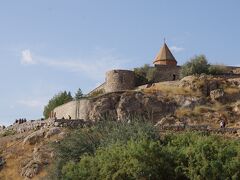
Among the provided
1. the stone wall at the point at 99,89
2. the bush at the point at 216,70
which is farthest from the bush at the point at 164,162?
the stone wall at the point at 99,89

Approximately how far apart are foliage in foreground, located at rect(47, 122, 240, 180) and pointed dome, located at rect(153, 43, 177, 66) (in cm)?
2628

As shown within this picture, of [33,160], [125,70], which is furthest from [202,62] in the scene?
[33,160]

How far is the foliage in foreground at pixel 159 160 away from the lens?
27375 millimetres

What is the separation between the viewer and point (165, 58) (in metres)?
58.8

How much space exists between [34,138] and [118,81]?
1264 centimetres

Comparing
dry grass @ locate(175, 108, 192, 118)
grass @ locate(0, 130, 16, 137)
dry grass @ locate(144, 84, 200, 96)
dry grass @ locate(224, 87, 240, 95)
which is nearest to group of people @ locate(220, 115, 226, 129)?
dry grass @ locate(175, 108, 192, 118)

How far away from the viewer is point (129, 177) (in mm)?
28375

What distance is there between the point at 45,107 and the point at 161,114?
51.0 ft

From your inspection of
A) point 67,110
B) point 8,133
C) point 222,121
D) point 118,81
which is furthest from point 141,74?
point 8,133

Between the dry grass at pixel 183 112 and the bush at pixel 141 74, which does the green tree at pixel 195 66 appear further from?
the dry grass at pixel 183 112

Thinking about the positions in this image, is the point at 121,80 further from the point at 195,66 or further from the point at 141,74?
the point at 195,66

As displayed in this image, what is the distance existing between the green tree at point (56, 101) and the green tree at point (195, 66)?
10.3 m

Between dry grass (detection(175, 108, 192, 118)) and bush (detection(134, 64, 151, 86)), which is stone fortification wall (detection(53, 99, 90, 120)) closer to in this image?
dry grass (detection(175, 108, 192, 118))

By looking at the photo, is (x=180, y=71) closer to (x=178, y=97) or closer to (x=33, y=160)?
(x=178, y=97)
